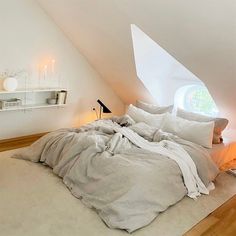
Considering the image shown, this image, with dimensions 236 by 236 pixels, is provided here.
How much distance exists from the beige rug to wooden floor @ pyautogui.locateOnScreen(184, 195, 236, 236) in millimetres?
59

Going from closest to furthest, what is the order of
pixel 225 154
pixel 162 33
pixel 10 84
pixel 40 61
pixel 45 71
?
pixel 162 33
pixel 225 154
pixel 10 84
pixel 40 61
pixel 45 71

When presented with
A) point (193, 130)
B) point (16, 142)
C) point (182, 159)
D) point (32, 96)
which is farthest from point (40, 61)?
point (182, 159)

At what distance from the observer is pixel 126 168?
2.55 m

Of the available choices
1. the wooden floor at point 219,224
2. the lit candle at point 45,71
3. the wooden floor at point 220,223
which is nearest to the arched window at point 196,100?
the wooden floor at point 220,223

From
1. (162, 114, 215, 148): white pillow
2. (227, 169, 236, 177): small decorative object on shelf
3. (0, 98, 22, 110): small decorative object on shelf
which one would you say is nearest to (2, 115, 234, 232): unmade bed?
(162, 114, 215, 148): white pillow

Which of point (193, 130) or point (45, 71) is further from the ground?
point (45, 71)

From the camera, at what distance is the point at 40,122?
177 inches

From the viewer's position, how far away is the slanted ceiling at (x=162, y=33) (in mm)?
2619

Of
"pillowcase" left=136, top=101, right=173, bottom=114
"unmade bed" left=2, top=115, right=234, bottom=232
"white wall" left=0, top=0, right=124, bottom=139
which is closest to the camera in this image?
"unmade bed" left=2, top=115, right=234, bottom=232

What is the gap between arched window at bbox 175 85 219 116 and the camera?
4391mm

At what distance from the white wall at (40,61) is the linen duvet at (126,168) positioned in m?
0.96

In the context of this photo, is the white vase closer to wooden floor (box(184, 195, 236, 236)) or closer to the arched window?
the arched window

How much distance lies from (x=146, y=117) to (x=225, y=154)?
1.15 m

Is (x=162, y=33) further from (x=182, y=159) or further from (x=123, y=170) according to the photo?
(x=123, y=170)
